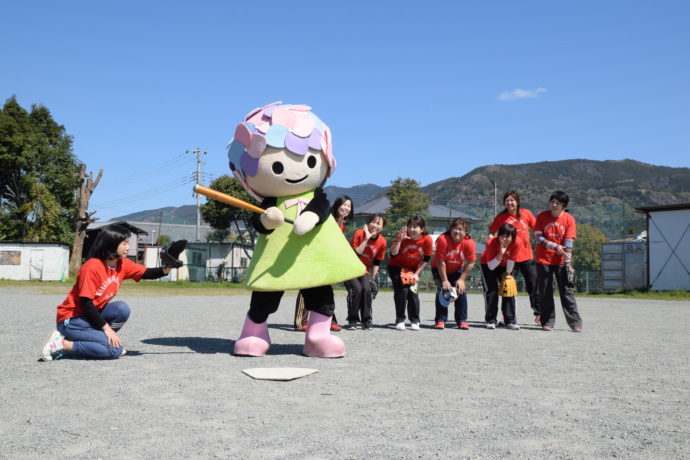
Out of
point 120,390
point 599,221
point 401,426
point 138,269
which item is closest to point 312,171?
point 138,269

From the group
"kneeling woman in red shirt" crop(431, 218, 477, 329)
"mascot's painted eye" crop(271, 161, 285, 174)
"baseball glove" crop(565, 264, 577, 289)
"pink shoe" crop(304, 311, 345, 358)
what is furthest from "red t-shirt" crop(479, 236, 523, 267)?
"mascot's painted eye" crop(271, 161, 285, 174)

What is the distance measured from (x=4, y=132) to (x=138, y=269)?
31.1 metres

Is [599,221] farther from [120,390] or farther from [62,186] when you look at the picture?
[62,186]

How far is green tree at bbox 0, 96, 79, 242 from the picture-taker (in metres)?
31.6

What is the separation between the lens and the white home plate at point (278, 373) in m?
4.11

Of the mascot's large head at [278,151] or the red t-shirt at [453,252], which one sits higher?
the mascot's large head at [278,151]

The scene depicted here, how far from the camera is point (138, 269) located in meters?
5.43

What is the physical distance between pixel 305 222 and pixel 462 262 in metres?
3.36

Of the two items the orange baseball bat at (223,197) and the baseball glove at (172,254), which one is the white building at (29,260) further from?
the orange baseball bat at (223,197)

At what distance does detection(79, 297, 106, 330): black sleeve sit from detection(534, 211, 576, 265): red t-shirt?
5.36 metres

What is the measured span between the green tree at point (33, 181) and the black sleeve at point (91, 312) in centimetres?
2952

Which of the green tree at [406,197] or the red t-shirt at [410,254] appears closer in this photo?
the red t-shirt at [410,254]

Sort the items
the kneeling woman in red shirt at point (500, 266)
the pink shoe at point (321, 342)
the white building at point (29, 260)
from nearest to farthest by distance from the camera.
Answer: the pink shoe at point (321, 342)
the kneeling woman in red shirt at point (500, 266)
the white building at point (29, 260)

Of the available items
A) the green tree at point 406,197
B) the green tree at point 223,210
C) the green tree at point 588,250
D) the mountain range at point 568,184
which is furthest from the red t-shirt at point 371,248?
the mountain range at point 568,184
